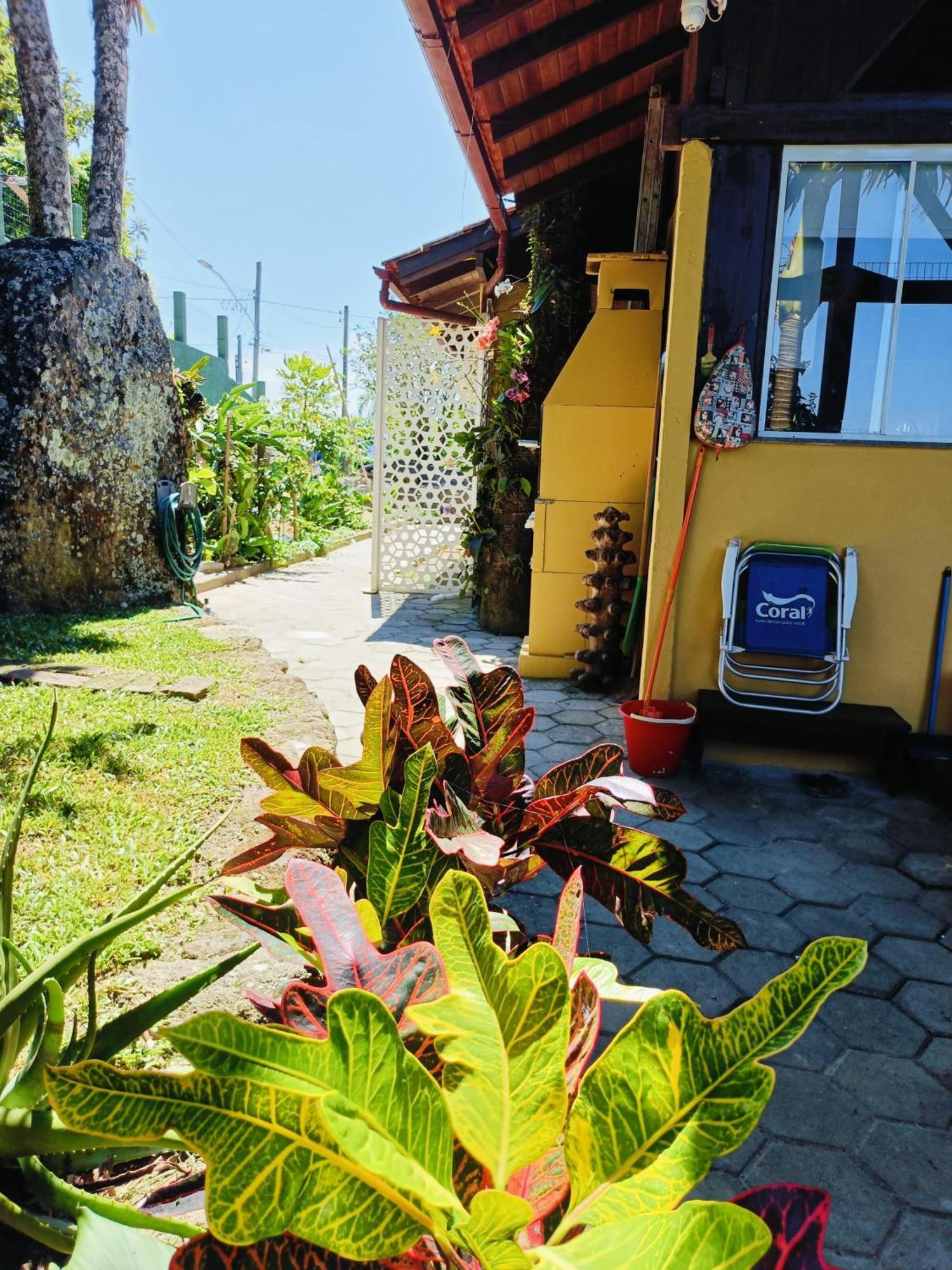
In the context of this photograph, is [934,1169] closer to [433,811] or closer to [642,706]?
[433,811]

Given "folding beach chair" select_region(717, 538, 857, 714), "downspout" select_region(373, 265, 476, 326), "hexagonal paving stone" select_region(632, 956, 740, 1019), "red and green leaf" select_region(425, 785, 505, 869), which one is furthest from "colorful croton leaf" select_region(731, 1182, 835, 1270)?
"downspout" select_region(373, 265, 476, 326)

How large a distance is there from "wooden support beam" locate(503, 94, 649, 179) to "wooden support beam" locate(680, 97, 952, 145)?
2.15m

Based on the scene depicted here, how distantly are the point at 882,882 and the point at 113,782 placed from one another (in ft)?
9.20

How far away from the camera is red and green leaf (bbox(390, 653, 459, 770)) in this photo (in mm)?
1528

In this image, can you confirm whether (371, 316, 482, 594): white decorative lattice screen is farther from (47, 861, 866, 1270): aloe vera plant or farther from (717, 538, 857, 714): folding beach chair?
(47, 861, 866, 1270): aloe vera plant

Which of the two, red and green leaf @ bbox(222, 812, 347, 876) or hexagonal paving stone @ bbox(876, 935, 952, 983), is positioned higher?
red and green leaf @ bbox(222, 812, 347, 876)

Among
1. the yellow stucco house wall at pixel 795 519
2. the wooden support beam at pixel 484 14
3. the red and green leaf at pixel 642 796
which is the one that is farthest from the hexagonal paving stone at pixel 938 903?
the wooden support beam at pixel 484 14

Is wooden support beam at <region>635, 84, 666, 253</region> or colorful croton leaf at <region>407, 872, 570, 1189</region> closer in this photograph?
colorful croton leaf at <region>407, 872, 570, 1189</region>

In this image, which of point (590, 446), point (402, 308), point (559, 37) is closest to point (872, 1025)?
point (590, 446)

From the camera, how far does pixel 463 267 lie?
950cm

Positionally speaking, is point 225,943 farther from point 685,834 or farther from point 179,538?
point 179,538

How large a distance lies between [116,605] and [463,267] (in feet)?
17.1

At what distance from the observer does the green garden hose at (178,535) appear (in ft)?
24.3

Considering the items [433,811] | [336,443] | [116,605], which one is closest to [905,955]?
[433,811]
